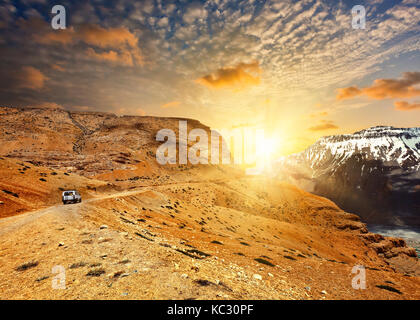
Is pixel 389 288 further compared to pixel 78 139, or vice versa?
pixel 78 139

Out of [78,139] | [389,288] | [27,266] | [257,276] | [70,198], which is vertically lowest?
[389,288]

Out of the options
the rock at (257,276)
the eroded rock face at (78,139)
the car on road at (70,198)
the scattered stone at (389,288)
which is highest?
the eroded rock face at (78,139)

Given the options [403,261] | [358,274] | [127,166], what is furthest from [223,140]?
[358,274]

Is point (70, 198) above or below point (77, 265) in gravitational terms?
below

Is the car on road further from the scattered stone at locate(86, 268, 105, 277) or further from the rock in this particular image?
the rock

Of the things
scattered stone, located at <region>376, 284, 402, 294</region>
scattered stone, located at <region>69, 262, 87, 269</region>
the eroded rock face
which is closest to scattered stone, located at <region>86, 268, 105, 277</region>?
scattered stone, located at <region>69, 262, 87, 269</region>

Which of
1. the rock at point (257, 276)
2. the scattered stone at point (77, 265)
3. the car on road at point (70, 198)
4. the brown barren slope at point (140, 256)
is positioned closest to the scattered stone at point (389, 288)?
the brown barren slope at point (140, 256)

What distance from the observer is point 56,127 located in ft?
265

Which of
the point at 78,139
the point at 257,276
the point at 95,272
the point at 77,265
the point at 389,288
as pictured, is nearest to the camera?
the point at 95,272

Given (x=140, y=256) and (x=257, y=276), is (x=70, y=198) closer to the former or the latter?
(x=140, y=256)

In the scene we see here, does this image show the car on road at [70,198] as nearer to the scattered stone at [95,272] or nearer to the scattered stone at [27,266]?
the scattered stone at [27,266]

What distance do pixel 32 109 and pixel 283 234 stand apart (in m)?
123

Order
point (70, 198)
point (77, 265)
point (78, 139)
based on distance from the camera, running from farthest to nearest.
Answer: point (78, 139) → point (70, 198) → point (77, 265)

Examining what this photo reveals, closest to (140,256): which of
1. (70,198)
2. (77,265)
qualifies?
(77,265)
